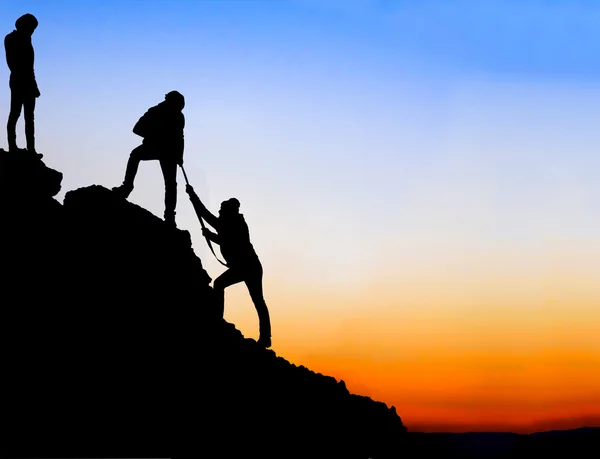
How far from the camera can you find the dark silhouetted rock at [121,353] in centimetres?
1323

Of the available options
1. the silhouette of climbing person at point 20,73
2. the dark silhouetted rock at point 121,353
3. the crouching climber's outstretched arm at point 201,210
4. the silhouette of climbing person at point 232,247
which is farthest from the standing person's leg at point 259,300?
the silhouette of climbing person at point 20,73

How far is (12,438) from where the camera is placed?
1253cm

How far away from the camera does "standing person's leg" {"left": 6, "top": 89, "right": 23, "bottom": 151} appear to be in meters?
16.4

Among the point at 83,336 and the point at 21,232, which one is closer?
the point at 83,336

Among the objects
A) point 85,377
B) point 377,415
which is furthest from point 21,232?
point 377,415

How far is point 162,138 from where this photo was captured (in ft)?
54.9

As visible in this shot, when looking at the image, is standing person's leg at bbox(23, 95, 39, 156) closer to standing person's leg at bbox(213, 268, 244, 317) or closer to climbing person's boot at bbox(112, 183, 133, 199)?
climbing person's boot at bbox(112, 183, 133, 199)

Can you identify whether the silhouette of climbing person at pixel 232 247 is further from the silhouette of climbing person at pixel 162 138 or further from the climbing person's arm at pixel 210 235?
the silhouette of climbing person at pixel 162 138

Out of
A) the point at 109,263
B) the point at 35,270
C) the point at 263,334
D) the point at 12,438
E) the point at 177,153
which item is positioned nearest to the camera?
the point at 12,438

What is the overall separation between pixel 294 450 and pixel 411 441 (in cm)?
655

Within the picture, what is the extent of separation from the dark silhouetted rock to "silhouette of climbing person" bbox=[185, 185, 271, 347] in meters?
0.47

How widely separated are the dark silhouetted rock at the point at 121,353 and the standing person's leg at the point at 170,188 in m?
0.32

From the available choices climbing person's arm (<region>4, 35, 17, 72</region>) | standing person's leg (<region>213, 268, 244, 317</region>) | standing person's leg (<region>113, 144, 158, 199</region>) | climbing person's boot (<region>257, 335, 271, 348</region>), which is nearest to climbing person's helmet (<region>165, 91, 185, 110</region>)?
standing person's leg (<region>113, 144, 158, 199</region>)

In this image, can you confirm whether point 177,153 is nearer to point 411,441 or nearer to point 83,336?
point 83,336
